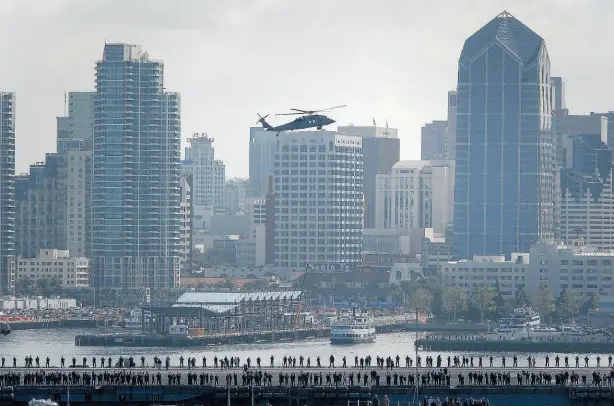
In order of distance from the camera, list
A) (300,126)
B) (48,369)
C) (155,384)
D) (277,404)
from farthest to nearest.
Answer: (300,126)
(48,369)
(155,384)
(277,404)

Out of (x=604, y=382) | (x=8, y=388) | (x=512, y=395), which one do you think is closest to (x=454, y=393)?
(x=512, y=395)

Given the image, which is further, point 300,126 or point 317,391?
point 300,126

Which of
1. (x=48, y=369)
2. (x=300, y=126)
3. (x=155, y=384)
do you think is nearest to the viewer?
(x=155, y=384)

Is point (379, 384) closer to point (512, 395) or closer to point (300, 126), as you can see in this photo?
point (512, 395)

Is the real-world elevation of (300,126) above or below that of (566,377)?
above

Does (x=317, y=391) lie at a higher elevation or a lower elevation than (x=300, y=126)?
lower

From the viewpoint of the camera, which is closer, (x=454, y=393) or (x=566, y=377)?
(x=454, y=393)

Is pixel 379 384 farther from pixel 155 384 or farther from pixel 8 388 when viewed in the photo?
pixel 8 388

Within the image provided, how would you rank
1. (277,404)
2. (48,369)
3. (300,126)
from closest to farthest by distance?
(277,404) < (48,369) < (300,126)

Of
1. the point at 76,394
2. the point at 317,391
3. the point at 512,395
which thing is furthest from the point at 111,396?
the point at 512,395
